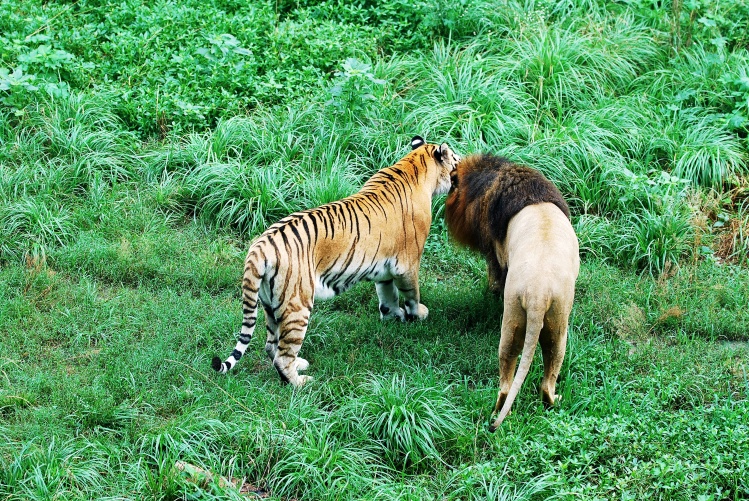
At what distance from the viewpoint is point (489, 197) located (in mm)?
6434

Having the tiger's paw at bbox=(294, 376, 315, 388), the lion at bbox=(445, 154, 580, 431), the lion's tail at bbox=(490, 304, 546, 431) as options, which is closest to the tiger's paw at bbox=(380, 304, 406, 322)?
the lion at bbox=(445, 154, 580, 431)

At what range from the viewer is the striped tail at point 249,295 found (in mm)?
5582

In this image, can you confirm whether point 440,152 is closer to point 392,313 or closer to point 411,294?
point 411,294

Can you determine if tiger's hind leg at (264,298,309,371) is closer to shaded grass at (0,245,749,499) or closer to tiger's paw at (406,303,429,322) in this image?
shaded grass at (0,245,749,499)

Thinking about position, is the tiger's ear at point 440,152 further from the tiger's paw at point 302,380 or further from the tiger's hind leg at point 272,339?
the tiger's paw at point 302,380

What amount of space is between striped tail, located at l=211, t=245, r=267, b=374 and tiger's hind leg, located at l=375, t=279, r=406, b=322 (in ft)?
4.56

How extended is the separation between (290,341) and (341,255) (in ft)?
2.32

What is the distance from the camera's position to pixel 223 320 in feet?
21.9

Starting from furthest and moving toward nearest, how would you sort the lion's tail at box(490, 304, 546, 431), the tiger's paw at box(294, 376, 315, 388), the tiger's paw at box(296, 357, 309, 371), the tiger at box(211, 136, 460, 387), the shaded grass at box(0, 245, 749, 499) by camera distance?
the tiger's paw at box(296, 357, 309, 371) → the tiger's paw at box(294, 376, 315, 388) → the tiger at box(211, 136, 460, 387) → the lion's tail at box(490, 304, 546, 431) → the shaded grass at box(0, 245, 749, 499)

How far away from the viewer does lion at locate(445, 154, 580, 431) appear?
206 inches

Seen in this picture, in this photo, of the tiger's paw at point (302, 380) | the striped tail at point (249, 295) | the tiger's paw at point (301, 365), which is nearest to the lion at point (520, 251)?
the tiger's paw at point (302, 380)

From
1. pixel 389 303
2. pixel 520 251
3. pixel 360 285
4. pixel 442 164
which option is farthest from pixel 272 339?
pixel 442 164

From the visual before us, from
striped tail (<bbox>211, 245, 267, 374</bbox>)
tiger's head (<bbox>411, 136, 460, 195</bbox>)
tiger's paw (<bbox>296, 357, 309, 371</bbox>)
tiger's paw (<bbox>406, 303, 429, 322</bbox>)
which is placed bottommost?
tiger's paw (<bbox>296, 357, 309, 371</bbox>)

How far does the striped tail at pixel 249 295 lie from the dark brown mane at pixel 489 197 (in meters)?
1.73
